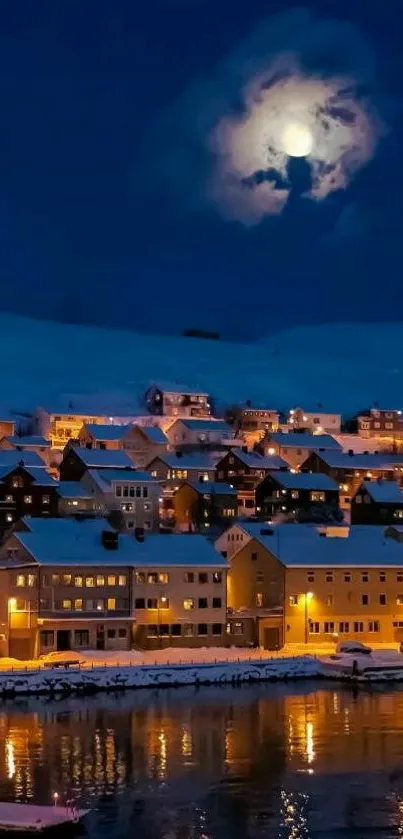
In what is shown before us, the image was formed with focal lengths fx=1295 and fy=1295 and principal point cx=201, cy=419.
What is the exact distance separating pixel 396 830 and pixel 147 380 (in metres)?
155

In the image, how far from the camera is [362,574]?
64.6 m

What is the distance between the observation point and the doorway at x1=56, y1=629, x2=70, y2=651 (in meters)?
56.6

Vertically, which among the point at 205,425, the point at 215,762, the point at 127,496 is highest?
the point at 205,425

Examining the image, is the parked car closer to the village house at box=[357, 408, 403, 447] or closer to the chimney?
the chimney

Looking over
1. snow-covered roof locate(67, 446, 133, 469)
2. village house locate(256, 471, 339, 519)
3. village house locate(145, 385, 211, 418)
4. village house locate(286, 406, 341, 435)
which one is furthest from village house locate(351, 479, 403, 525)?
village house locate(145, 385, 211, 418)

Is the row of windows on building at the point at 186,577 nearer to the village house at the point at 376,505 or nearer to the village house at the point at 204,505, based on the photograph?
the village house at the point at 204,505

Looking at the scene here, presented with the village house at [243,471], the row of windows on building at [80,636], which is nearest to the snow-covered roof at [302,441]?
the village house at [243,471]

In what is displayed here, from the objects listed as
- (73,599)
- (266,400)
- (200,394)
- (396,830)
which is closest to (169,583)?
(73,599)

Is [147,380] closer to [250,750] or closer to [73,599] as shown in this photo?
[73,599]

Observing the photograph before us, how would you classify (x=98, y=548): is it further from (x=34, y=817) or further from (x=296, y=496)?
(x=34, y=817)

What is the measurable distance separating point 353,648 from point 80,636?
12.3 metres

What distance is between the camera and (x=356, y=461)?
9988cm


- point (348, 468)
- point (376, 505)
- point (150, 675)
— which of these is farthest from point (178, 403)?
point (150, 675)

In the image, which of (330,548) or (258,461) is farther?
(258,461)
